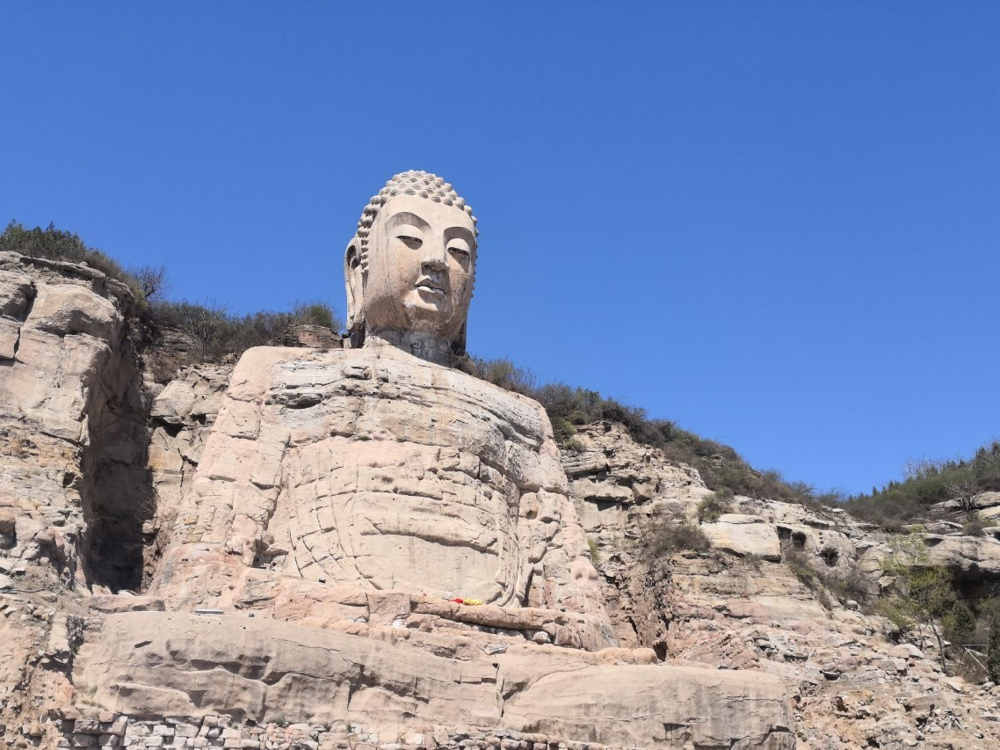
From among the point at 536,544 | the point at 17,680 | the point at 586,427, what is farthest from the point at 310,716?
the point at 586,427

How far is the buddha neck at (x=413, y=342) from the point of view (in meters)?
11.3

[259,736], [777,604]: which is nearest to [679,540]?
[777,604]

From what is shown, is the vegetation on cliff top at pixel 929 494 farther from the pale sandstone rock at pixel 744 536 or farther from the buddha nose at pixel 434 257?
the buddha nose at pixel 434 257

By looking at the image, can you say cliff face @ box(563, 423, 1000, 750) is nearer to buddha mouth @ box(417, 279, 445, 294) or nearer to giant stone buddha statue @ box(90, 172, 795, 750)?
giant stone buddha statue @ box(90, 172, 795, 750)

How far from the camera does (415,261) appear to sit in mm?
11094

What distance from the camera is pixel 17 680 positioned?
6211 millimetres

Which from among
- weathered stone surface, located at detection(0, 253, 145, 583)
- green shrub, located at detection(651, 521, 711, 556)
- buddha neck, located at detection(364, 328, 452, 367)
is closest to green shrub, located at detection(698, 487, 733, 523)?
green shrub, located at detection(651, 521, 711, 556)

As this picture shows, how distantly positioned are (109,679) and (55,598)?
3.58 ft

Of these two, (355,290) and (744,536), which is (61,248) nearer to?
(355,290)

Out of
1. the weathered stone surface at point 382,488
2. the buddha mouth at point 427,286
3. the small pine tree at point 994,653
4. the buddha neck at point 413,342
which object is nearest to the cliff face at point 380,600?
the weathered stone surface at point 382,488

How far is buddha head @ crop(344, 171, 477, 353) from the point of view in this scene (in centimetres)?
1111

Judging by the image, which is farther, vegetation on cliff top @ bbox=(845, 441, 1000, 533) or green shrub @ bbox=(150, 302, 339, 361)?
vegetation on cliff top @ bbox=(845, 441, 1000, 533)

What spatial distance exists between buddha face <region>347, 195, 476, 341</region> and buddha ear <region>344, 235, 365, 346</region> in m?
0.26

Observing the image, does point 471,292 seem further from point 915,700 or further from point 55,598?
point 915,700
